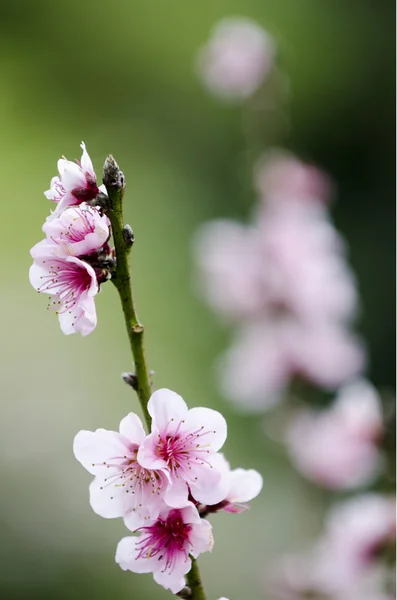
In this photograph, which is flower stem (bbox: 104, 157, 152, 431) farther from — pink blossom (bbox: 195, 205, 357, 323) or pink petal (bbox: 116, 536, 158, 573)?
pink blossom (bbox: 195, 205, 357, 323)

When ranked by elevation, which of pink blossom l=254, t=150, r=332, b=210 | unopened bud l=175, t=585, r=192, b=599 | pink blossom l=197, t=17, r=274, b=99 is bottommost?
unopened bud l=175, t=585, r=192, b=599

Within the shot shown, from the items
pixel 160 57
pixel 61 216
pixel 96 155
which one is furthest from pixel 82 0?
pixel 61 216

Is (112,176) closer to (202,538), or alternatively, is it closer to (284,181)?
(202,538)

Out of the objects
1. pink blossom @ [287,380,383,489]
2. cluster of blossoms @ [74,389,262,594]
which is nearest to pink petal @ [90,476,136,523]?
cluster of blossoms @ [74,389,262,594]

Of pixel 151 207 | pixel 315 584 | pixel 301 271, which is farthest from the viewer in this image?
pixel 151 207

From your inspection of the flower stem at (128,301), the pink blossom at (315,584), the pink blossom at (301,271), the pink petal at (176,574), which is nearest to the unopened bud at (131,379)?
the flower stem at (128,301)

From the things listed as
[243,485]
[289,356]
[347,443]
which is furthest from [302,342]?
[243,485]
